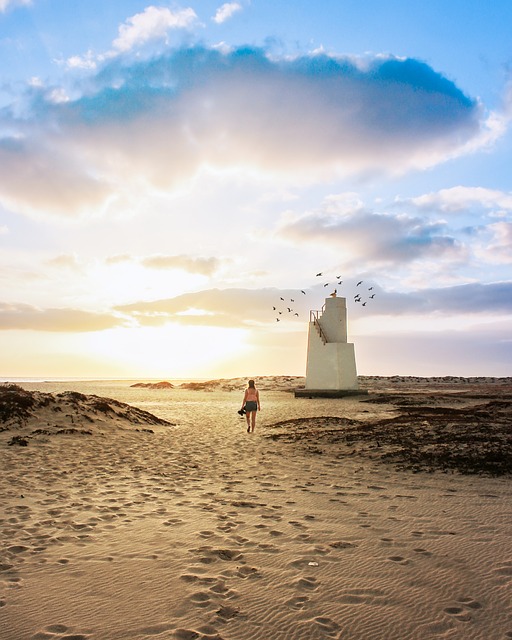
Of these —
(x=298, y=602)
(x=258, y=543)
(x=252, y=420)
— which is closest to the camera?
(x=298, y=602)

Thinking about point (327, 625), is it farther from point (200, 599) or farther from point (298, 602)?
point (200, 599)

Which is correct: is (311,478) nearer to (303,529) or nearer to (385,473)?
(385,473)

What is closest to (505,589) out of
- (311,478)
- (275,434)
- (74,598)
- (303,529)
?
(303,529)

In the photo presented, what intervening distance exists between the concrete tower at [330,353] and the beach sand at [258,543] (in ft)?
82.5

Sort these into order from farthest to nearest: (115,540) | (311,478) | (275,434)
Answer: (275,434) → (311,478) → (115,540)

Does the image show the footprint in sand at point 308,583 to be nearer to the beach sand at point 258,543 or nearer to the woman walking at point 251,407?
the beach sand at point 258,543

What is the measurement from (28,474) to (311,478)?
632cm

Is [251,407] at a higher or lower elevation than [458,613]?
higher

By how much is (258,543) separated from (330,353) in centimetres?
3357

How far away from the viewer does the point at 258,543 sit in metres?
6.21

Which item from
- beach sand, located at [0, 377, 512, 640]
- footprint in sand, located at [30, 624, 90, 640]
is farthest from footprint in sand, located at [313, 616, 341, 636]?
footprint in sand, located at [30, 624, 90, 640]

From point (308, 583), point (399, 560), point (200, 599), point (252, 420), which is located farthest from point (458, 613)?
point (252, 420)

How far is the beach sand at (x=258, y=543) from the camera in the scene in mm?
4301

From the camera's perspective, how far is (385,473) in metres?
11.1
